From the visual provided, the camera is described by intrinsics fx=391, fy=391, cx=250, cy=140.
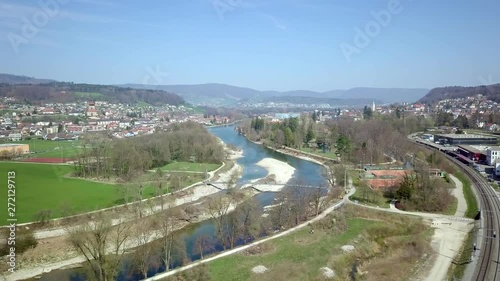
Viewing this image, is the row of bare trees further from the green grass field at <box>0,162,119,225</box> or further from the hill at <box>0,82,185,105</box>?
the hill at <box>0,82,185,105</box>

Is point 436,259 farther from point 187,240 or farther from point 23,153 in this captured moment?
point 23,153

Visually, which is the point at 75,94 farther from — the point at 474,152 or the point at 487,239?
the point at 487,239

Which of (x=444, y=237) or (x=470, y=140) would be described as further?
(x=470, y=140)

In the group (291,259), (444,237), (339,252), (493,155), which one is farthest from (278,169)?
(291,259)

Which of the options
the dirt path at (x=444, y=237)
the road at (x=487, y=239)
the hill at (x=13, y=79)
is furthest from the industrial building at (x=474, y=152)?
the hill at (x=13, y=79)

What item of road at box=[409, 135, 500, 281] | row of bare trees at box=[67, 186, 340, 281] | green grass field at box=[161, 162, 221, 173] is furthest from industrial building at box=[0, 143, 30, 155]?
road at box=[409, 135, 500, 281]

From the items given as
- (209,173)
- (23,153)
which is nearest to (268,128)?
(209,173)
